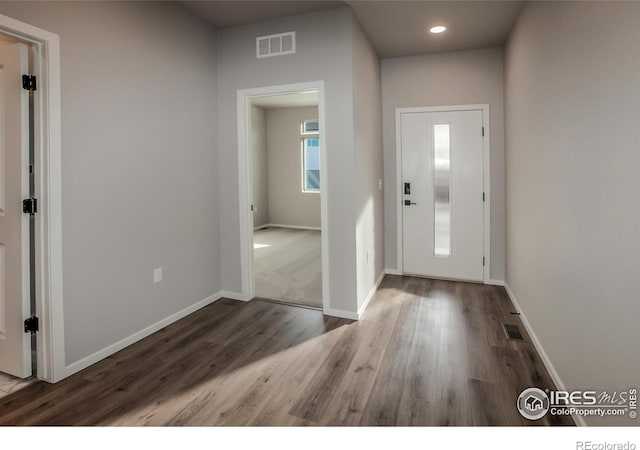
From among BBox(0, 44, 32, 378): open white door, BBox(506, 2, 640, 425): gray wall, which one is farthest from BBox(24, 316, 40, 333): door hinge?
BBox(506, 2, 640, 425): gray wall

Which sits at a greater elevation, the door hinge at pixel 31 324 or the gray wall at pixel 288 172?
the gray wall at pixel 288 172

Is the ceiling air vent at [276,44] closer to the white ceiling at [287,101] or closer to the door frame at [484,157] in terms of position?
the door frame at [484,157]

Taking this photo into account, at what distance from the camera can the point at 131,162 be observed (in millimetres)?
2756

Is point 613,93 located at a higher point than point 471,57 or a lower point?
lower

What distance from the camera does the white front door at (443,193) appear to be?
4254mm

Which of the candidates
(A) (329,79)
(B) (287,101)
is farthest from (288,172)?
(A) (329,79)

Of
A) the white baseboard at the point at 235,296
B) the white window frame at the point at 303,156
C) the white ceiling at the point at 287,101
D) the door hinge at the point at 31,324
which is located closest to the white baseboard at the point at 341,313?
the white baseboard at the point at 235,296

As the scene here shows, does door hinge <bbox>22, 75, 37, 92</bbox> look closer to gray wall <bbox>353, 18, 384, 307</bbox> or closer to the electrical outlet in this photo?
the electrical outlet

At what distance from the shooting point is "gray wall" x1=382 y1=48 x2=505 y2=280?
4.11 metres

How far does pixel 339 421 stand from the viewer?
1886mm

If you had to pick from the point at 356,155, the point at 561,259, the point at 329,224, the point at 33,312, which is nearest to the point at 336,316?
the point at 329,224

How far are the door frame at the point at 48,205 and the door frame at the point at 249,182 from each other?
5.30ft

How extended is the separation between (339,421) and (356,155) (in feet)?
6.94
